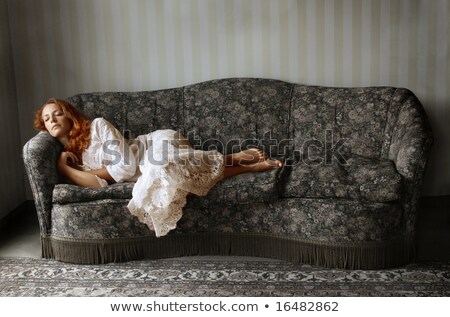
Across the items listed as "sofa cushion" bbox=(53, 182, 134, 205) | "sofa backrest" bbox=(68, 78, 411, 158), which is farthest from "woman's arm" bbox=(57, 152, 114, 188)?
"sofa backrest" bbox=(68, 78, 411, 158)

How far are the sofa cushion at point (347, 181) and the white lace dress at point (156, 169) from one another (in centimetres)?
45

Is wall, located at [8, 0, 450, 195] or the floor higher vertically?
wall, located at [8, 0, 450, 195]

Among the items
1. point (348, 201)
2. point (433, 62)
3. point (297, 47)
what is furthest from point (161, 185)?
point (433, 62)

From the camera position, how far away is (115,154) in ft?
11.9

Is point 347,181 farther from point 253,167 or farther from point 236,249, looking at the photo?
point 236,249

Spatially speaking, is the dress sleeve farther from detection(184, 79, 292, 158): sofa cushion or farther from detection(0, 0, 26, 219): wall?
detection(0, 0, 26, 219): wall

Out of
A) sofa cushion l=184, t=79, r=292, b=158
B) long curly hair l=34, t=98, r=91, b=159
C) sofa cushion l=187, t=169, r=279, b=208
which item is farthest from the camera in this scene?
sofa cushion l=184, t=79, r=292, b=158

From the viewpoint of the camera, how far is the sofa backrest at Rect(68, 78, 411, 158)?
4.05 meters

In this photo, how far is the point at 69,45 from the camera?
454 cm

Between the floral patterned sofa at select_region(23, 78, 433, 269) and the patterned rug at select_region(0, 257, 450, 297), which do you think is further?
the floral patterned sofa at select_region(23, 78, 433, 269)

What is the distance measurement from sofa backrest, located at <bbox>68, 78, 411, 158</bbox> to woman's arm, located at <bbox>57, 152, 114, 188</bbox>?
645mm

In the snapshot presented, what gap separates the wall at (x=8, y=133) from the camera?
14.3ft
